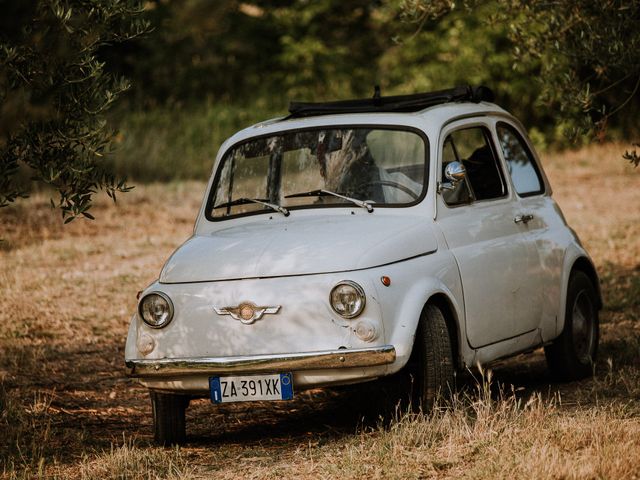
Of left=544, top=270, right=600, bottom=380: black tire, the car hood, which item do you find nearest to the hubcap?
left=544, top=270, right=600, bottom=380: black tire

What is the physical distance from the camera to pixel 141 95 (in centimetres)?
2844

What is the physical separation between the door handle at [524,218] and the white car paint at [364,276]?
0.12 feet

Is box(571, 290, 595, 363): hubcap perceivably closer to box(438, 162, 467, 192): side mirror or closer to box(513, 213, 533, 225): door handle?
box(513, 213, 533, 225): door handle

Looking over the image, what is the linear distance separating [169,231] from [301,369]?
8.57 metres

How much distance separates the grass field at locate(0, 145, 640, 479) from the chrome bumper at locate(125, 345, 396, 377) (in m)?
0.41

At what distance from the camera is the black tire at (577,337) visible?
7.84 meters

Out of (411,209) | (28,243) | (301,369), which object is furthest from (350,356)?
(28,243)

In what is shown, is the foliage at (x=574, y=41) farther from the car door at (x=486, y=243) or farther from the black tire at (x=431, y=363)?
the black tire at (x=431, y=363)

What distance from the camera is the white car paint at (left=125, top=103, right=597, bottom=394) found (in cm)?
588

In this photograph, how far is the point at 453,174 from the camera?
670cm

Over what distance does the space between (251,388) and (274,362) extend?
206 mm

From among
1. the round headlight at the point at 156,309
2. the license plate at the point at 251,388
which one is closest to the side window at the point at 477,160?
the license plate at the point at 251,388

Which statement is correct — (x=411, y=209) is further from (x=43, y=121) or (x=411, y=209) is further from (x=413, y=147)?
(x=43, y=121)

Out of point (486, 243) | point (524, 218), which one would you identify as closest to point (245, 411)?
point (486, 243)
